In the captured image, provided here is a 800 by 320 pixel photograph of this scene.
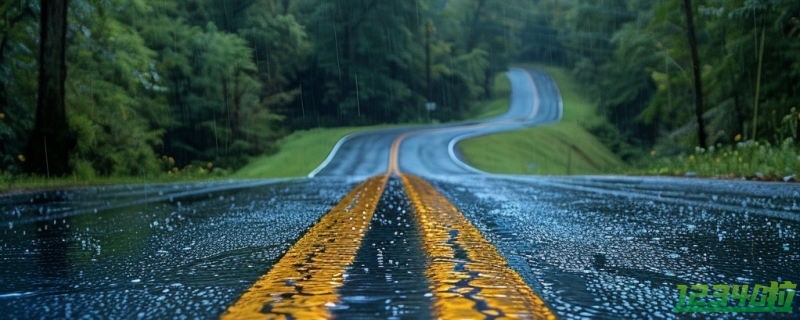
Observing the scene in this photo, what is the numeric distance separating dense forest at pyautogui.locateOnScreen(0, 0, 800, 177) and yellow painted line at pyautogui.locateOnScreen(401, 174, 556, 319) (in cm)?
1446

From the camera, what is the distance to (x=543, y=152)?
54.0 metres

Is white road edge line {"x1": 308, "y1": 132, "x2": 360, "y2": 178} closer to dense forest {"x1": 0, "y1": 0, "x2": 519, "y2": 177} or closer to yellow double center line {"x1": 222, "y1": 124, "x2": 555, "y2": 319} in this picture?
dense forest {"x1": 0, "y1": 0, "x2": 519, "y2": 177}

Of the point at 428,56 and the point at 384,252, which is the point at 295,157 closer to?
the point at 428,56

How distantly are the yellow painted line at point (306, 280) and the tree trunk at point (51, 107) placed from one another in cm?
1438

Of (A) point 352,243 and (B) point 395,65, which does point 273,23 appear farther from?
(A) point 352,243

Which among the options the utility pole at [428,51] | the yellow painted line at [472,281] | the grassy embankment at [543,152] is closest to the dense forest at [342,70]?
the utility pole at [428,51]

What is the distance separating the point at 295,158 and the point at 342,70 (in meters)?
28.7

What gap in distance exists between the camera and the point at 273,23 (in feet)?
196

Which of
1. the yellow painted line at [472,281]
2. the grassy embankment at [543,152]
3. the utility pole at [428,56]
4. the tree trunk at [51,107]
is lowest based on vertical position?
the grassy embankment at [543,152]

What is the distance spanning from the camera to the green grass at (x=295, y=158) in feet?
130

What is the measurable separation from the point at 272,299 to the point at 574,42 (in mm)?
104751

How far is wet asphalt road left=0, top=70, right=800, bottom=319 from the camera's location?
2.69 metres

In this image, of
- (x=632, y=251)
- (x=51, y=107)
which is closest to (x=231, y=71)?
(x=51, y=107)

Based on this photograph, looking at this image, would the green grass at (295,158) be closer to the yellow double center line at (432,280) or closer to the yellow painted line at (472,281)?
the yellow double center line at (432,280)
